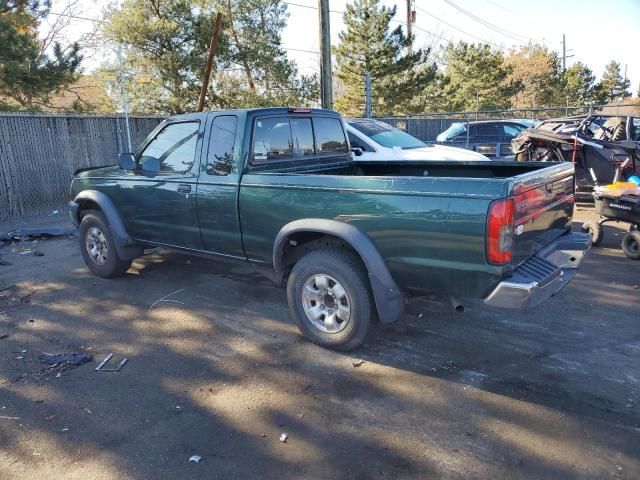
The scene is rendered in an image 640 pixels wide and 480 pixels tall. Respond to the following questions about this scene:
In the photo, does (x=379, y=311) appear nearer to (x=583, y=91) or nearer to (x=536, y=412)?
(x=536, y=412)

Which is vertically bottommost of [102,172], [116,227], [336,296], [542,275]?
[336,296]

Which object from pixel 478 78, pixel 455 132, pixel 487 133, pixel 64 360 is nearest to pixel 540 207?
pixel 64 360

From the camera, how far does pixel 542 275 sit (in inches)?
137

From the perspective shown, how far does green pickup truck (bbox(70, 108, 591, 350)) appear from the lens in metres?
3.30

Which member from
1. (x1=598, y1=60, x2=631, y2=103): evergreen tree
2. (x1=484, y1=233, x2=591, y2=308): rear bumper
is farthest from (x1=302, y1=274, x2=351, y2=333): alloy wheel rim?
(x1=598, y1=60, x2=631, y2=103): evergreen tree

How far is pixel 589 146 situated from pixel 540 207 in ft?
21.5

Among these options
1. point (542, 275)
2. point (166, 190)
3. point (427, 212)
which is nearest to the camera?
point (427, 212)

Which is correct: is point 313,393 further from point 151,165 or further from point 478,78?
point 478,78

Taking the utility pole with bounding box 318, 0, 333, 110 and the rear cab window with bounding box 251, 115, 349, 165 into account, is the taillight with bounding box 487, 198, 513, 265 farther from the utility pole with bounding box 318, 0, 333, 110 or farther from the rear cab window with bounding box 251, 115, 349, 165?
the utility pole with bounding box 318, 0, 333, 110

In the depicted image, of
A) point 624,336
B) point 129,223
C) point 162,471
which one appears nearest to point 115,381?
point 162,471

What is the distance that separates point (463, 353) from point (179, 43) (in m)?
18.8

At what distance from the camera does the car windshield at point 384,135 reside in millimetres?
9477

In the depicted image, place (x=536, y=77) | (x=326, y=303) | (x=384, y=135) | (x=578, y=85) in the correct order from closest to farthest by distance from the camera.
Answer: (x=326, y=303), (x=384, y=135), (x=536, y=77), (x=578, y=85)

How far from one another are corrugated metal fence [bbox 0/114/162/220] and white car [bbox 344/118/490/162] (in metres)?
6.37
